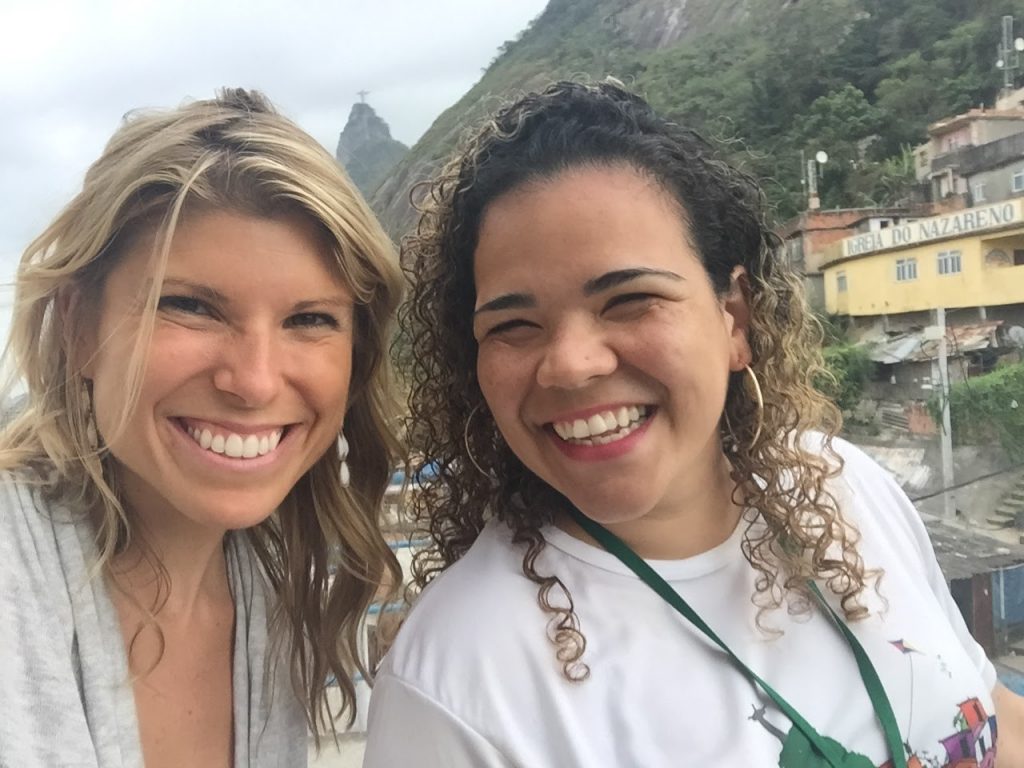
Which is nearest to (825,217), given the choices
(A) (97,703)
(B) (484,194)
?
(B) (484,194)

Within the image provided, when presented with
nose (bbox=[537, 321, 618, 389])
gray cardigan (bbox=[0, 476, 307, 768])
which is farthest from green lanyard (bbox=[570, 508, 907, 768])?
gray cardigan (bbox=[0, 476, 307, 768])

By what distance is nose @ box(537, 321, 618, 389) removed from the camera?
2.81 feet

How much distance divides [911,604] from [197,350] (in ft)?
3.18

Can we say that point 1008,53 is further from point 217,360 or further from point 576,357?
point 217,360

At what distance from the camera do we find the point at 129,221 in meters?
0.97

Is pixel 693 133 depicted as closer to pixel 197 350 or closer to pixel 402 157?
pixel 197 350

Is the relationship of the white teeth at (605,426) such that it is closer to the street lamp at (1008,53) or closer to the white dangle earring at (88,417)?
the white dangle earring at (88,417)

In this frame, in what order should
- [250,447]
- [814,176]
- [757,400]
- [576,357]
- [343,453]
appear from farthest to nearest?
[814,176]
[343,453]
[757,400]
[250,447]
[576,357]

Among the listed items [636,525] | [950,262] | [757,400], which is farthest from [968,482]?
[636,525]

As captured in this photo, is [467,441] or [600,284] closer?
[600,284]

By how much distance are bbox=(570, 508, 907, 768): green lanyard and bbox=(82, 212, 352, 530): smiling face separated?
0.40 m

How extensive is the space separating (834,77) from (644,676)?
5.33 feet

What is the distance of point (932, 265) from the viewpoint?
1.79 meters

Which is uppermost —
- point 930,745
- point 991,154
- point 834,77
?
point 834,77
